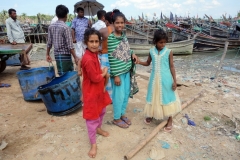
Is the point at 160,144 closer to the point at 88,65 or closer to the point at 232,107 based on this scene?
the point at 88,65

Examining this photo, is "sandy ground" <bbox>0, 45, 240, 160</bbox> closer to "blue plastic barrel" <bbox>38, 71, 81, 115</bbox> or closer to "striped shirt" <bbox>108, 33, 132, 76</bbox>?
"blue plastic barrel" <bbox>38, 71, 81, 115</bbox>

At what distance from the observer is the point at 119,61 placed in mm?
2221

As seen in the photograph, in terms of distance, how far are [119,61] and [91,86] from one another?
0.52m

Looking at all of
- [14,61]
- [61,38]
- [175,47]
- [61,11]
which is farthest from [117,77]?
[175,47]

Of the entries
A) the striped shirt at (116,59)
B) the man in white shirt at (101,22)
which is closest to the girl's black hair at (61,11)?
the man in white shirt at (101,22)

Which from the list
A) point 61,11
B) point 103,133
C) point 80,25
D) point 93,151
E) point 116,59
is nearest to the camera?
point 93,151

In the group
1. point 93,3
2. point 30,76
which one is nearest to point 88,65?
point 30,76

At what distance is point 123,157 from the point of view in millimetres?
2014

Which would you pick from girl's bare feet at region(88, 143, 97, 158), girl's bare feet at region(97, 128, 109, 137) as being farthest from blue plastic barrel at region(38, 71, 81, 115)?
girl's bare feet at region(88, 143, 97, 158)

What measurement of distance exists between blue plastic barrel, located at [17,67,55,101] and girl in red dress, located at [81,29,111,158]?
5.53ft

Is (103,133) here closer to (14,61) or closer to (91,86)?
(91,86)

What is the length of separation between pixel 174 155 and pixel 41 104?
2.49 meters

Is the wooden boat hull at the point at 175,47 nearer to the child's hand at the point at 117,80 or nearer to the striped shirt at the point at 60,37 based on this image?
the striped shirt at the point at 60,37

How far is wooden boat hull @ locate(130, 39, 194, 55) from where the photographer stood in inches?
507
